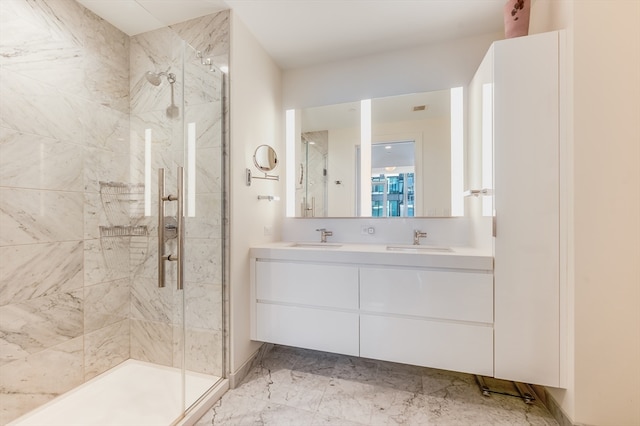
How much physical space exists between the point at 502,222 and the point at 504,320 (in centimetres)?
56

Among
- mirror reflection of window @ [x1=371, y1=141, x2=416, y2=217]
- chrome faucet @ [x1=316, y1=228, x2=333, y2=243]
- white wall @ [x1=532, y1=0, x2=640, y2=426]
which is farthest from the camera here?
chrome faucet @ [x1=316, y1=228, x2=333, y2=243]

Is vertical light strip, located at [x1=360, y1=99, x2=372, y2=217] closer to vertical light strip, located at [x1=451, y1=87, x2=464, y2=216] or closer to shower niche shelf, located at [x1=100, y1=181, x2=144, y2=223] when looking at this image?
vertical light strip, located at [x1=451, y1=87, x2=464, y2=216]

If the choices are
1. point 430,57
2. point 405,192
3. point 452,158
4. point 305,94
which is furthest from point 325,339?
point 430,57

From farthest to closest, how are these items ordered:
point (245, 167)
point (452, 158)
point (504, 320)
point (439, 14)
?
point (452, 158)
point (245, 167)
point (439, 14)
point (504, 320)

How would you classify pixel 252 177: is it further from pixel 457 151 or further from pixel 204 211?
pixel 457 151

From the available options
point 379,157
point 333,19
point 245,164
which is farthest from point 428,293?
point 333,19

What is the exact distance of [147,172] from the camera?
1.98 metres

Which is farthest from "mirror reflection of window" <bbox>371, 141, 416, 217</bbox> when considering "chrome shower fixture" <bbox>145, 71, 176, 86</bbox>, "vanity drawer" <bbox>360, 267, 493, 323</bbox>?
"chrome shower fixture" <bbox>145, 71, 176, 86</bbox>

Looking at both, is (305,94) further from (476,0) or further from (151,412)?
(151,412)

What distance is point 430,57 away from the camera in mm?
2111

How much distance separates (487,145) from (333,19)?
1.38 metres

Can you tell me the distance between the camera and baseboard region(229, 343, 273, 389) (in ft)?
5.66

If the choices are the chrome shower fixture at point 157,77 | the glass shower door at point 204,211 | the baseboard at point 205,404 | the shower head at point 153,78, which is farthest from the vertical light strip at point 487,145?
the shower head at point 153,78

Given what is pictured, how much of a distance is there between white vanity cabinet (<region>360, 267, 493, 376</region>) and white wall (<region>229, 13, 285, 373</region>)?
2.83 ft
